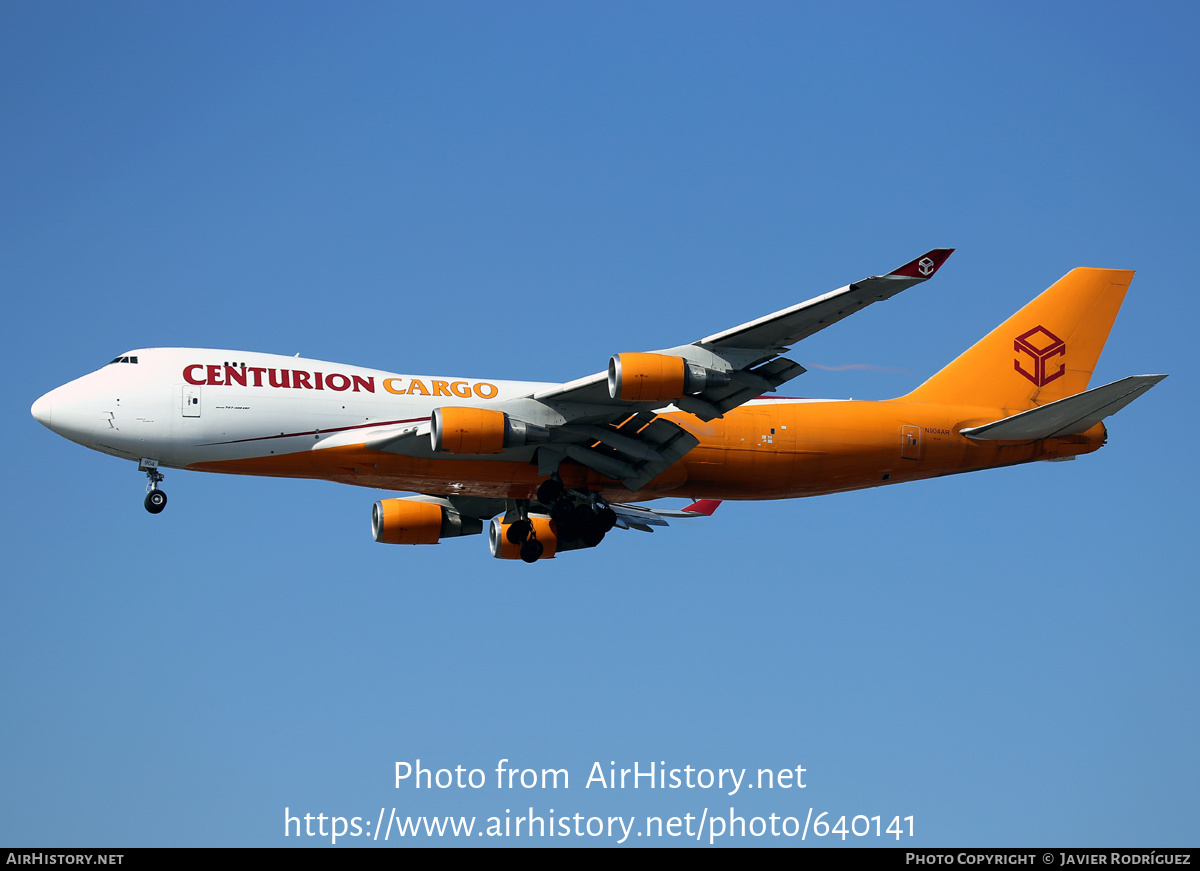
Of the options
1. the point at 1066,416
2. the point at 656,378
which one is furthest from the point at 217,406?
the point at 1066,416

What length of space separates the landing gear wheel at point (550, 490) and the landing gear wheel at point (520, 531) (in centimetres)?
298

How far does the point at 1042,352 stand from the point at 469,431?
1722cm

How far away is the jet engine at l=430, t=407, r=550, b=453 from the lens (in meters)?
29.1

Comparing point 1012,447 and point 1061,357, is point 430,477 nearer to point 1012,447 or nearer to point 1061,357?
point 1012,447

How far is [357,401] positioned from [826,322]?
36.6ft

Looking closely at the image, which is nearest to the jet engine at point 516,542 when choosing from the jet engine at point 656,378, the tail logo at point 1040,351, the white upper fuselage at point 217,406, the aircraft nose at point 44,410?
the white upper fuselage at point 217,406

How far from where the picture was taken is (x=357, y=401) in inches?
1219

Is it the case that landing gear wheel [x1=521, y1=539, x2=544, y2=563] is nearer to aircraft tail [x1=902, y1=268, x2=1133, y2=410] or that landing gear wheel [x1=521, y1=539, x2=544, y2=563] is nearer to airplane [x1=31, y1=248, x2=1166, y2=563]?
airplane [x1=31, y1=248, x2=1166, y2=563]

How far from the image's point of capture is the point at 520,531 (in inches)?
1384

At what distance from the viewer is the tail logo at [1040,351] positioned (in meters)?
36.4

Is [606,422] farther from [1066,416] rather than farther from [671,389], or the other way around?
[1066,416]

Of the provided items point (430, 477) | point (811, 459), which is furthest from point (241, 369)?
point (811, 459)
